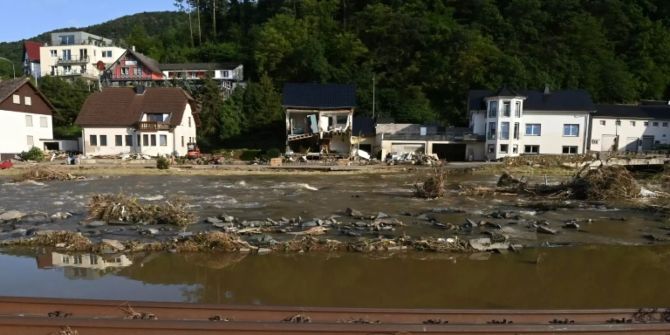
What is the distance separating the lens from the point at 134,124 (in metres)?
45.8

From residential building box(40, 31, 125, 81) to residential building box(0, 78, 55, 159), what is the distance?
41674 millimetres

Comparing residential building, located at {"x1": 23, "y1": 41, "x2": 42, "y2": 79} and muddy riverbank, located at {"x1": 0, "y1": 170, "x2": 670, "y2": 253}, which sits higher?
residential building, located at {"x1": 23, "y1": 41, "x2": 42, "y2": 79}

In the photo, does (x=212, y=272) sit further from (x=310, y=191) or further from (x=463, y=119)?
(x=463, y=119)

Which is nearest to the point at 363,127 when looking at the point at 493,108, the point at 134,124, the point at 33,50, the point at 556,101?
the point at 493,108

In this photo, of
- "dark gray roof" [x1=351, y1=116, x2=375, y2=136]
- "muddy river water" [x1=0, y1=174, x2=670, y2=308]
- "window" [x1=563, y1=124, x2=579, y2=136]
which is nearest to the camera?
"muddy river water" [x1=0, y1=174, x2=670, y2=308]

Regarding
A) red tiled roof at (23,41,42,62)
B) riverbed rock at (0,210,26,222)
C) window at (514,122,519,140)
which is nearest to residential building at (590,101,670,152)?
window at (514,122,519,140)

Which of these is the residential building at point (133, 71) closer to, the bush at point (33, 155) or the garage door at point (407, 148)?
the bush at point (33, 155)

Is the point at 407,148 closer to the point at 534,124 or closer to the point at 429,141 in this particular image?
the point at 429,141

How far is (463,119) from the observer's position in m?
58.9

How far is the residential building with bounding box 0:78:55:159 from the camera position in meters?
43.0

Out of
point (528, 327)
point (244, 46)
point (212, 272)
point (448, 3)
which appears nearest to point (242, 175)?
point (212, 272)

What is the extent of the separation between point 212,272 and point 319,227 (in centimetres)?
512

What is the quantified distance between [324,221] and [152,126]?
3396 cm

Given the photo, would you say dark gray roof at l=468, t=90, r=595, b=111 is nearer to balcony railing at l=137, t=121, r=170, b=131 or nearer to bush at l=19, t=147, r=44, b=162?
balcony railing at l=137, t=121, r=170, b=131
